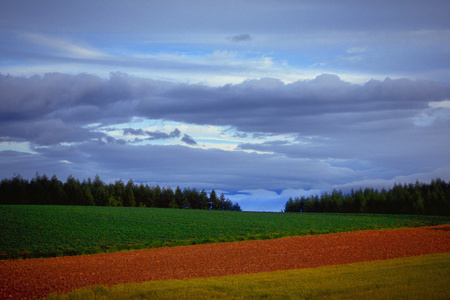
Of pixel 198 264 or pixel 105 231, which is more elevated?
pixel 105 231

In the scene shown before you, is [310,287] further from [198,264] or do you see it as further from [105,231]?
[105,231]

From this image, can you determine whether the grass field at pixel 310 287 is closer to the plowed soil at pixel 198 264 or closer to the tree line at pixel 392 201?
the plowed soil at pixel 198 264

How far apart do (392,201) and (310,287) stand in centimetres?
10840

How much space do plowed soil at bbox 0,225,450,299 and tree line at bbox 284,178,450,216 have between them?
77.8m

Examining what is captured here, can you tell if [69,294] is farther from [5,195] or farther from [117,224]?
[5,195]

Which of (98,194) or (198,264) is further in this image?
(98,194)

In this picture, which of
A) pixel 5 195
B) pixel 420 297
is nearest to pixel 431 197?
pixel 420 297

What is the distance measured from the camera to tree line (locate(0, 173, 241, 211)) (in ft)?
355

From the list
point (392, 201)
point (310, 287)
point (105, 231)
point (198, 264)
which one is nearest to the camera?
point (310, 287)

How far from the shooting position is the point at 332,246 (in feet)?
114

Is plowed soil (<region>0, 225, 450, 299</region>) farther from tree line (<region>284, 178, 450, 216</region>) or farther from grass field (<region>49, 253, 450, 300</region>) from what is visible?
tree line (<region>284, 178, 450, 216</region>)

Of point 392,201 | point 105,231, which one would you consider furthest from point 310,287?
point 392,201

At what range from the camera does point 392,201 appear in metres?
114

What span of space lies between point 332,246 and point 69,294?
2395cm
